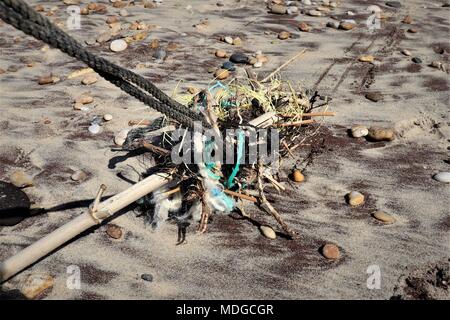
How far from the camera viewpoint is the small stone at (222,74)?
4.21m

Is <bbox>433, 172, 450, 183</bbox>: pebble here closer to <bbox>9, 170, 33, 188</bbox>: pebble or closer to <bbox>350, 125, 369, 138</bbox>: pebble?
<bbox>350, 125, 369, 138</bbox>: pebble

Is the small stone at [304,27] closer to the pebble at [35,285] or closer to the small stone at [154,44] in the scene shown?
the small stone at [154,44]

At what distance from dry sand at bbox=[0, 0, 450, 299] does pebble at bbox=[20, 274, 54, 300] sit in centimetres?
4

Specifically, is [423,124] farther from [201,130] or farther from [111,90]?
[111,90]

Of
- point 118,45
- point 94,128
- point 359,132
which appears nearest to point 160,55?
point 118,45

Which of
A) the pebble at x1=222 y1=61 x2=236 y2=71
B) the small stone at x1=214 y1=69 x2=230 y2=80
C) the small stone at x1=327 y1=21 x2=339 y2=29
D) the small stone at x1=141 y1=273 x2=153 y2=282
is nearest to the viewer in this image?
the small stone at x1=141 y1=273 x2=153 y2=282

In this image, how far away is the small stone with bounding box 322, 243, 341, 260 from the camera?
237 cm

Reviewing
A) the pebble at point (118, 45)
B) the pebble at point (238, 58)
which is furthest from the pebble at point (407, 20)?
the pebble at point (118, 45)

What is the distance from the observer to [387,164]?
314 centimetres

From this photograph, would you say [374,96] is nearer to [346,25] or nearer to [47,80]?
[346,25]

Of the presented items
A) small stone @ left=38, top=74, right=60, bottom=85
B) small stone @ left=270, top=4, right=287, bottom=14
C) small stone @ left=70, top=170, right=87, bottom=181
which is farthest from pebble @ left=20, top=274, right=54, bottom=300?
small stone @ left=270, top=4, right=287, bottom=14
